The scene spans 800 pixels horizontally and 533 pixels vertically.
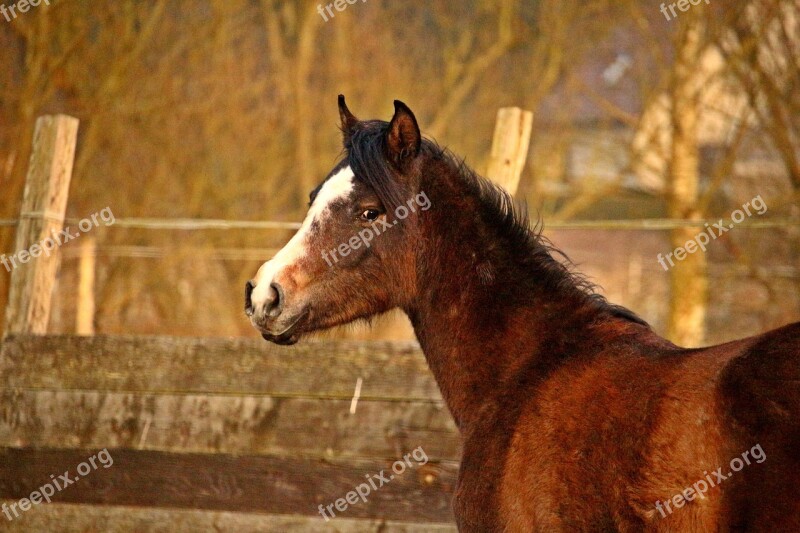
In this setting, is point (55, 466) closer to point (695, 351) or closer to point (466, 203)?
point (466, 203)

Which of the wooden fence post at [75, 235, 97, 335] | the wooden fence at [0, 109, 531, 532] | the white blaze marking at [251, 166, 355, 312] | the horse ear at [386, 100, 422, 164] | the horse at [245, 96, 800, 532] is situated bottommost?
the wooden fence post at [75, 235, 97, 335]

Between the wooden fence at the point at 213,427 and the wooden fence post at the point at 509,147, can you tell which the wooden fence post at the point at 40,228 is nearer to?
the wooden fence at the point at 213,427

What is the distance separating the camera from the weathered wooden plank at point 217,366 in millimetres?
4359

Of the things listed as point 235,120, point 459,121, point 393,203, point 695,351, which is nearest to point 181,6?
point 235,120

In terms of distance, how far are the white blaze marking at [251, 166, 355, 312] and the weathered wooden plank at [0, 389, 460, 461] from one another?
1324 mm

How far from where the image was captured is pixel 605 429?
2.62 m

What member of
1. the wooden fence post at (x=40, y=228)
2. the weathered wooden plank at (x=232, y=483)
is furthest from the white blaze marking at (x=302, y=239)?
the wooden fence post at (x=40, y=228)

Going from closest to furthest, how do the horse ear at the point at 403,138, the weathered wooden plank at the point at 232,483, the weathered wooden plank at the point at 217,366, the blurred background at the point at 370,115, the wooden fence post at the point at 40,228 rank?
the horse ear at the point at 403,138
the weathered wooden plank at the point at 232,483
the weathered wooden plank at the point at 217,366
the wooden fence post at the point at 40,228
the blurred background at the point at 370,115

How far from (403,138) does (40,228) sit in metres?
2.37

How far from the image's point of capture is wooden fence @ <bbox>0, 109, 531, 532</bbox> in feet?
14.0

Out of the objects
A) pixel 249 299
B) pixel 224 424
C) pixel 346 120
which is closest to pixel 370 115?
pixel 224 424

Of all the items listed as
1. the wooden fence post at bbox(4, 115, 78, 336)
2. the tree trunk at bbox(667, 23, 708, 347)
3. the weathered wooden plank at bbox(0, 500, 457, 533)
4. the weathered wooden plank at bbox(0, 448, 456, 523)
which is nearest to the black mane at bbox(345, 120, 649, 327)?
the weathered wooden plank at bbox(0, 448, 456, 523)

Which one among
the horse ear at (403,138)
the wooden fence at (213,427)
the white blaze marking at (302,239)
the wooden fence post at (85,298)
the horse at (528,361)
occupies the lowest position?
the wooden fence post at (85,298)

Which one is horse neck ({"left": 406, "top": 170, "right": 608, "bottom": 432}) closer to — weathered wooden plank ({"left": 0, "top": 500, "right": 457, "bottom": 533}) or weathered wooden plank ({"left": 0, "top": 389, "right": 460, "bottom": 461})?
weathered wooden plank ({"left": 0, "top": 389, "right": 460, "bottom": 461})
